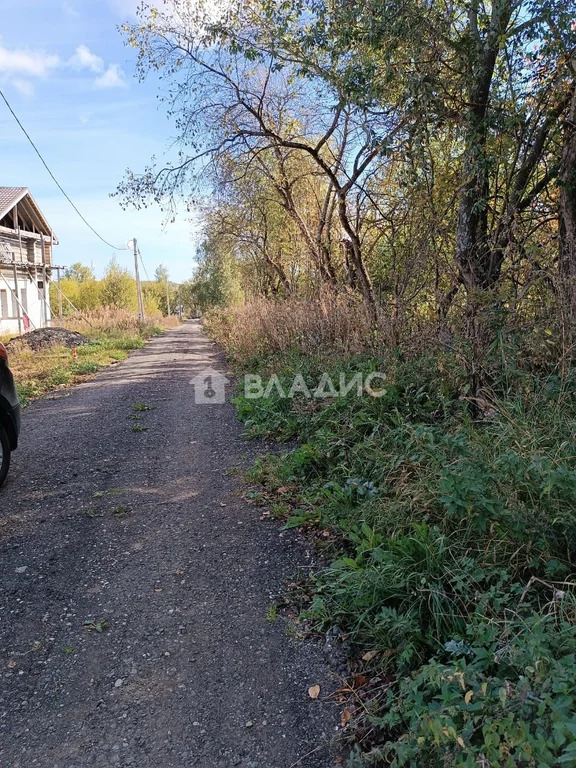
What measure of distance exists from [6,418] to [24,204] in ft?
84.7

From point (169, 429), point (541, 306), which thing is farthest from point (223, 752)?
point (169, 429)

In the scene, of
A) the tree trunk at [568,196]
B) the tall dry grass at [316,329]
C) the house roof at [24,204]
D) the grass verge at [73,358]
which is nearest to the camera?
the tree trunk at [568,196]

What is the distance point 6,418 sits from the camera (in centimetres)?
461

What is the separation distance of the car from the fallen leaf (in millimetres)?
3799

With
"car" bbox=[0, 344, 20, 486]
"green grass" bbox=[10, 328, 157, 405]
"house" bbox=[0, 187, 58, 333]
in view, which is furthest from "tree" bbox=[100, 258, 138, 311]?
"car" bbox=[0, 344, 20, 486]

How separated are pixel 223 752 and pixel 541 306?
4135mm

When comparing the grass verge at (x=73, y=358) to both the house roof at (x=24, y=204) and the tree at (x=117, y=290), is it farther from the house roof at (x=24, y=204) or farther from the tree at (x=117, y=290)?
the tree at (x=117, y=290)

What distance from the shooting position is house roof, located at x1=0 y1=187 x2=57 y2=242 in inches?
894

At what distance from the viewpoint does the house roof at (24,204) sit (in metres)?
22.7

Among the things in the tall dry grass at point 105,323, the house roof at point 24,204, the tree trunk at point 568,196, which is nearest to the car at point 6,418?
the tree trunk at point 568,196

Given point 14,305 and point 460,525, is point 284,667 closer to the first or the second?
point 460,525

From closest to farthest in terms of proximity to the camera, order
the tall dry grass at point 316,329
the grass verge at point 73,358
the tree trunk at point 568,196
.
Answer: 1. the tree trunk at point 568,196
2. the tall dry grass at point 316,329
3. the grass verge at point 73,358

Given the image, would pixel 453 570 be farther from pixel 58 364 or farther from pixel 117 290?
pixel 117 290

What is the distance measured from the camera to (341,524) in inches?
144
